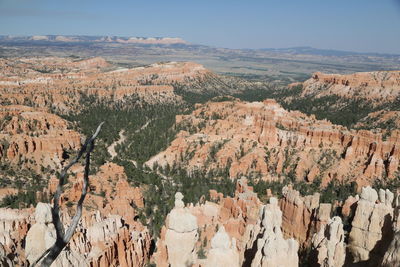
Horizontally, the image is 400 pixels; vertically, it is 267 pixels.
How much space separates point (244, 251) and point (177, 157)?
4665 cm

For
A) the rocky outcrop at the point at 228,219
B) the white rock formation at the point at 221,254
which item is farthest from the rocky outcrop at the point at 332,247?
the white rock formation at the point at 221,254

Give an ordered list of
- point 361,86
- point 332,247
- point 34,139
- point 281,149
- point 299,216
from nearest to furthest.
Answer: point 332,247
point 299,216
point 34,139
point 281,149
point 361,86

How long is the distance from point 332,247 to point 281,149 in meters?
45.6

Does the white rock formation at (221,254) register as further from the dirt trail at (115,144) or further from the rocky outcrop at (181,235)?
the dirt trail at (115,144)

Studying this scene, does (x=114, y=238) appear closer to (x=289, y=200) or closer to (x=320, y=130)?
(x=289, y=200)

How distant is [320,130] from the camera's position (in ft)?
223

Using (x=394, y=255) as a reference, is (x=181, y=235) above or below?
below

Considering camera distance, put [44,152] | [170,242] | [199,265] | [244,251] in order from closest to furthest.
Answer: [170,242], [199,265], [244,251], [44,152]

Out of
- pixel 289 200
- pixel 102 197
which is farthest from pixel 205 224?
pixel 102 197

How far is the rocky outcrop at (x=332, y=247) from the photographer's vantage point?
2366 cm

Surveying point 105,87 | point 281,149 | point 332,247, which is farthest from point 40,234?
point 105,87

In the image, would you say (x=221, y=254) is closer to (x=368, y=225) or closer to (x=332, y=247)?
(x=332, y=247)

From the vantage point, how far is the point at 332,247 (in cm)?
2422

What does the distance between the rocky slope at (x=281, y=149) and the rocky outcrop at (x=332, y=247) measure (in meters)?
34.3
